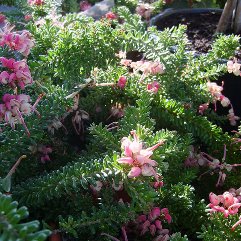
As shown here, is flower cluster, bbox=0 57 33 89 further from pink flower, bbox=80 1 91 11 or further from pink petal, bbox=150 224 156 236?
pink flower, bbox=80 1 91 11

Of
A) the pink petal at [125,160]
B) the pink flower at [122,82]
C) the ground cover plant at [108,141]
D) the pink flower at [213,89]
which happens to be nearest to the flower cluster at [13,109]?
the ground cover plant at [108,141]

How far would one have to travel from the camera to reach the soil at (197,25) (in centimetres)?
146

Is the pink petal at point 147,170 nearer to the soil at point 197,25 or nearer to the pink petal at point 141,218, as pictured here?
the pink petal at point 141,218

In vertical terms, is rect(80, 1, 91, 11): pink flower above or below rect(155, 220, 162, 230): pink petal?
above

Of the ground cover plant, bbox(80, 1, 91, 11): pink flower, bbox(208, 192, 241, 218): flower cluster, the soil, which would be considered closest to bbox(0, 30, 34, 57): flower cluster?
the ground cover plant

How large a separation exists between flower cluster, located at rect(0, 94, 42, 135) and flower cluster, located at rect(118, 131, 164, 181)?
15 cm

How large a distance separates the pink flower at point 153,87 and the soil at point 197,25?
0.55 meters

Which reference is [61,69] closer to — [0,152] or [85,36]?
[85,36]

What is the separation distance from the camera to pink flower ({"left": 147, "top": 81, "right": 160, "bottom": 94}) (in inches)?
34.6

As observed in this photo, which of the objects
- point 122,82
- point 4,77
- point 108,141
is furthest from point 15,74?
point 122,82

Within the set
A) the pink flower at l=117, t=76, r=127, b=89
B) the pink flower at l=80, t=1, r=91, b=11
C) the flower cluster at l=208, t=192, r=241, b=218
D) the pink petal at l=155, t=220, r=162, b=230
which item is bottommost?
the pink petal at l=155, t=220, r=162, b=230

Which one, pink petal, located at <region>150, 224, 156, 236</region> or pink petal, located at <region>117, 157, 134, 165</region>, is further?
pink petal, located at <region>150, 224, 156, 236</region>

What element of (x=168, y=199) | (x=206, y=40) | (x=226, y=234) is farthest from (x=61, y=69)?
(x=206, y=40)

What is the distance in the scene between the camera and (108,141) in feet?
2.30
